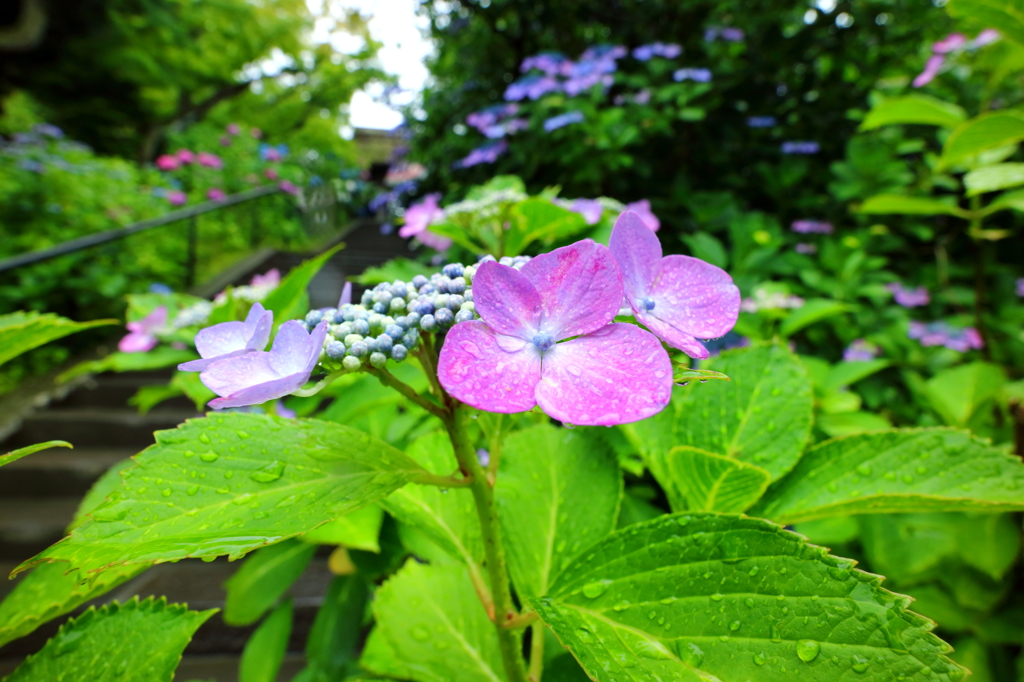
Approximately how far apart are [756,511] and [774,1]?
310cm

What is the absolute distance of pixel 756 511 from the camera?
0.51 metres

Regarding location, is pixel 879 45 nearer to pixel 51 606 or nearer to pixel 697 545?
pixel 697 545

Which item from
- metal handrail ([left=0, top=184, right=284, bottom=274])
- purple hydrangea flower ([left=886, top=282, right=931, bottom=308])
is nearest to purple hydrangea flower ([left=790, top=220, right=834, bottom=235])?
purple hydrangea flower ([left=886, top=282, right=931, bottom=308])

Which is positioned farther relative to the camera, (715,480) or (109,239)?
(109,239)

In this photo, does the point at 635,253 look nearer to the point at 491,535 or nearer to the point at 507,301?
the point at 507,301

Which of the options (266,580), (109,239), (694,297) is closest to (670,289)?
(694,297)

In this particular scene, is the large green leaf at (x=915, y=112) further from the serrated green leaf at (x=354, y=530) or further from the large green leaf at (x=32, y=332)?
the large green leaf at (x=32, y=332)

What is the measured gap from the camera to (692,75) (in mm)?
2338

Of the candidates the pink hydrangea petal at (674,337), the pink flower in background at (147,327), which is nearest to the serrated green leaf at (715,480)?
the pink hydrangea petal at (674,337)

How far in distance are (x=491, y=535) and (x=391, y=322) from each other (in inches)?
8.2

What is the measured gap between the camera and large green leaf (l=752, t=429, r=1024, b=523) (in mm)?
417

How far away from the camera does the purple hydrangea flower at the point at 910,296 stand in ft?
6.49

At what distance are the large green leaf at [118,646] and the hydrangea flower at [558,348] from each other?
38 centimetres

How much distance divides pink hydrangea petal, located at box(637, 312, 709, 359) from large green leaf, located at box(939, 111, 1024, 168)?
0.91 meters
